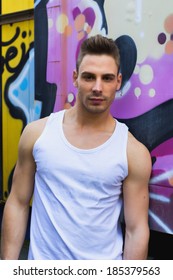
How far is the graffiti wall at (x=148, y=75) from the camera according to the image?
2.29 m

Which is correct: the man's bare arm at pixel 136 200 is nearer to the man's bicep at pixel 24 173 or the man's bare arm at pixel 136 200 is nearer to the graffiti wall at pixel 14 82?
the man's bicep at pixel 24 173

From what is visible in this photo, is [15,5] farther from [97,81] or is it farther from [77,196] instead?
[77,196]

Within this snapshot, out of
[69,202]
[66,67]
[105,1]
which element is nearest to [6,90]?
[66,67]

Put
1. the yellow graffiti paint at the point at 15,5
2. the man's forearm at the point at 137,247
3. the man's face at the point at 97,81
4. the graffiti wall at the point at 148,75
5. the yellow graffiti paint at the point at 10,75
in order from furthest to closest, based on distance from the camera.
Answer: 1. the yellow graffiti paint at the point at 10,75
2. the yellow graffiti paint at the point at 15,5
3. the graffiti wall at the point at 148,75
4. the man's forearm at the point at 137,247
5. the man's face at the point at 97,81

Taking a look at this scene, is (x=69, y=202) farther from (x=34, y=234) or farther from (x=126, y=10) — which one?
(x=126, y=10)

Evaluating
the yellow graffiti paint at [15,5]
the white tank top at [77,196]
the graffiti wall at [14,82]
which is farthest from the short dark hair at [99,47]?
the yellow graffiti paint at [15,5]

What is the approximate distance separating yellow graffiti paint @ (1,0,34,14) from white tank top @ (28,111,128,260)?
72.1 inches

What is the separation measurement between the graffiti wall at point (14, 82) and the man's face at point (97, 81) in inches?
62.2

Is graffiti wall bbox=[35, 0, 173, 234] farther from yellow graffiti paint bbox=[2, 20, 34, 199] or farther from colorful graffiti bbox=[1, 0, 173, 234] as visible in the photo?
yellow graffiti paint bbox=[2, 20, 34, 199]

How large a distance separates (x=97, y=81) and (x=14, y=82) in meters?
1.96

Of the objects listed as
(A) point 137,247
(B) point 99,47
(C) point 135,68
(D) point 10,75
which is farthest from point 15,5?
(A) point 137,247

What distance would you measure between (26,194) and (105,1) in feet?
4.24

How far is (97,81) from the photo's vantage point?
73.2 inches

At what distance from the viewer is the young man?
188 centimetres
